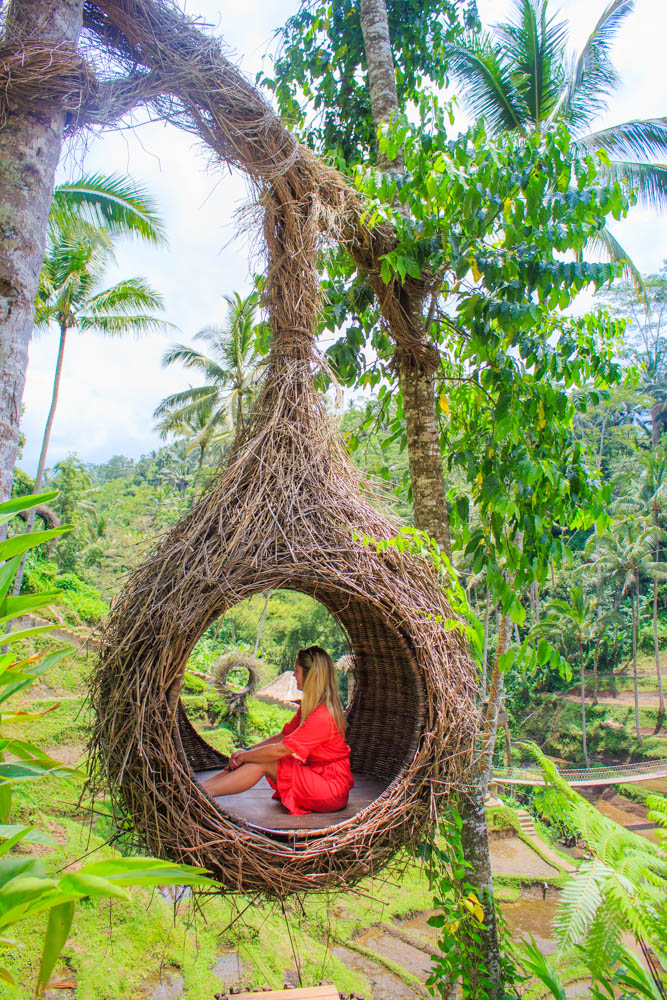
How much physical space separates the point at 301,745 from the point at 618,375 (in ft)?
7.78

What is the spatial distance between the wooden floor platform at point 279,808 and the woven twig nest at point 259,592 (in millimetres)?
151

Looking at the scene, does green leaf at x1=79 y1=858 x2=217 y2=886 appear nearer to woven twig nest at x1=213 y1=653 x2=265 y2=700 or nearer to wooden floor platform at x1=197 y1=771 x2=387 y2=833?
wooden floor platform at x1=197 y1=771 x2=387 y2=833

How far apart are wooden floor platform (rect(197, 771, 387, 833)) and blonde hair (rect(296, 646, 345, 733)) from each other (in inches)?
12.0

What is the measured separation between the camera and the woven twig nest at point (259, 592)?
190 cm

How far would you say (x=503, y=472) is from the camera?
3064 mm

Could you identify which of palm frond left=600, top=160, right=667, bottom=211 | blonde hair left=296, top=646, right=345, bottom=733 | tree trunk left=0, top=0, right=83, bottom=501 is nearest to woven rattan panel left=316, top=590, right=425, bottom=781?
blonde hair left=296, top=646, right=345, bottom=733

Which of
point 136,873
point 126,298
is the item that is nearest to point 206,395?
point 126,298

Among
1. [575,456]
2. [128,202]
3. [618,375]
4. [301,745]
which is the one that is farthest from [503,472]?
[128,202]

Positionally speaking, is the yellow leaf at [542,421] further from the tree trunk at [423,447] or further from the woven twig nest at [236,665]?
the woven twig nest at [236,665]

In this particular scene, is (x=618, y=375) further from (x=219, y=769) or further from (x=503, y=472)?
(x=219, y=769)

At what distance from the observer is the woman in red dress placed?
8.29 ft

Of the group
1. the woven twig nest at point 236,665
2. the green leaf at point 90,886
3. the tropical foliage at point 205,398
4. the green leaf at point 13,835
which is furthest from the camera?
the tropical foliage at point 205,398

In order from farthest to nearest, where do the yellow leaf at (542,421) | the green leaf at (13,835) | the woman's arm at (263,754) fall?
the yellow leaf at (542,421), the woman's arm at (263,754), the green leaf at (13,835)

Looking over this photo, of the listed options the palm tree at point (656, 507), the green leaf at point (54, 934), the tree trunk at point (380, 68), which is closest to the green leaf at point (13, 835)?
the green leaf at point (54, 934)
